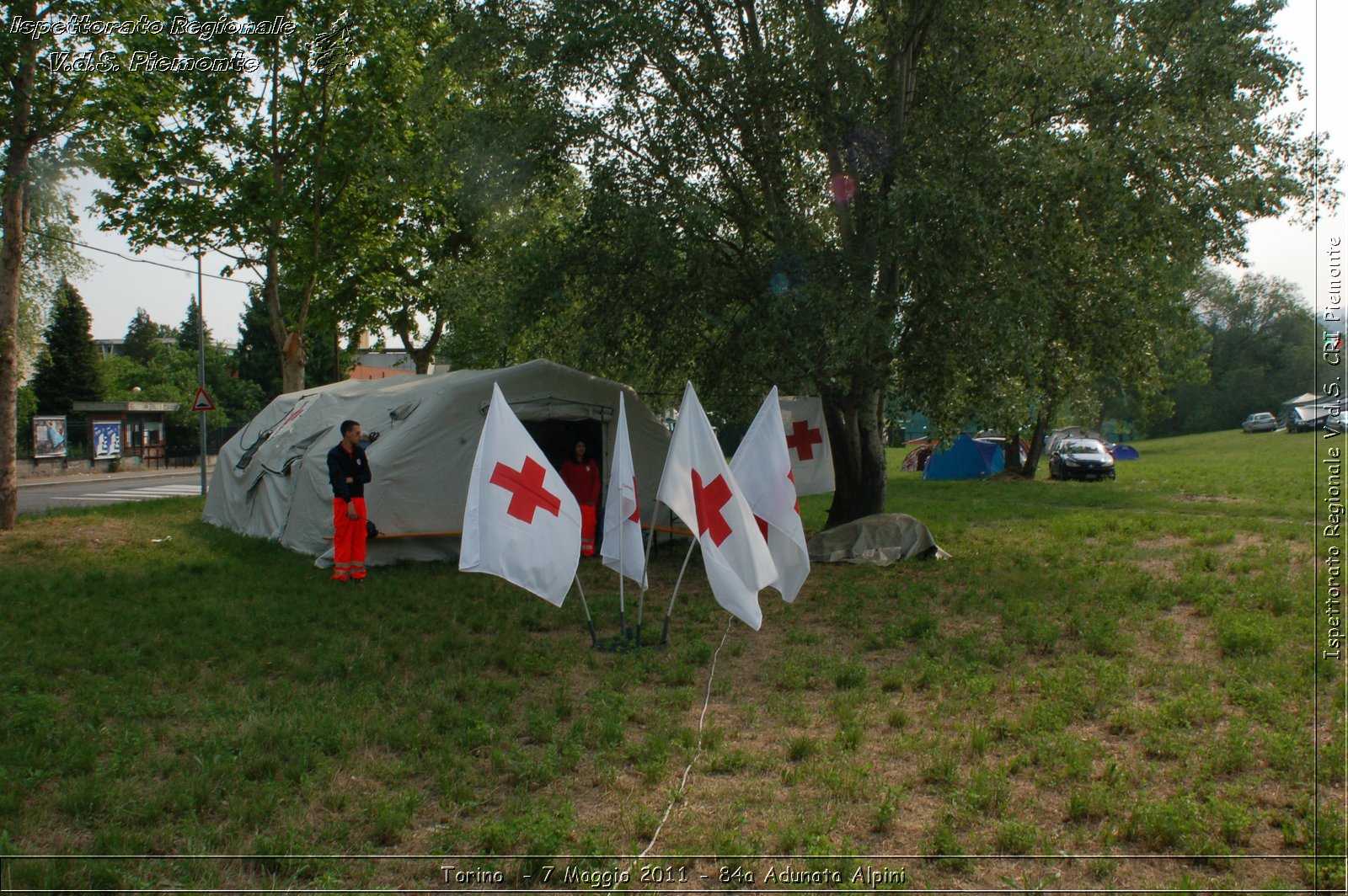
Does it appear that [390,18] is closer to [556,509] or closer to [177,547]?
[177,547]

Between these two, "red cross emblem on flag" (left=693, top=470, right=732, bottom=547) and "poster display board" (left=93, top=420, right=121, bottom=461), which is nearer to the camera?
"red cross emblem on flag" (left=693, top=470, right=732, bottom=547)

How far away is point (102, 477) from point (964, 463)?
30444 millimetres

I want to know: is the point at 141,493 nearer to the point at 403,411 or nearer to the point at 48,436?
the point at 48,436

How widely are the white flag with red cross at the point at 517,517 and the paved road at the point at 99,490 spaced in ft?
51.6

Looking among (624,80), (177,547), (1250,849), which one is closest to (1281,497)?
(624,80)

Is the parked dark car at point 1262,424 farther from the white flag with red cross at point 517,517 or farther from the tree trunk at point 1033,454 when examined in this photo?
the white flag with red cross at point 517,517

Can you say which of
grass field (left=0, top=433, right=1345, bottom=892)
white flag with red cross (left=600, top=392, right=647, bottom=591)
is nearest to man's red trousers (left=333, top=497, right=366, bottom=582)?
grass field (left=0, top=433, right=1345, bottom=892)

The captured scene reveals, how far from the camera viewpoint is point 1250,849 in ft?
13.1

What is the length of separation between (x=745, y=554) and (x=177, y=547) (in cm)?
942

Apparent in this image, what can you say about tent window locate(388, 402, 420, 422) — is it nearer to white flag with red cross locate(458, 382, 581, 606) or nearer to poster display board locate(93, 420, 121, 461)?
white flag with red cross locate(458, 382, 581, 606)

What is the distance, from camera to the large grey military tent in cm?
1166

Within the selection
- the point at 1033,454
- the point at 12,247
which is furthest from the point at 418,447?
the point at 1033,454

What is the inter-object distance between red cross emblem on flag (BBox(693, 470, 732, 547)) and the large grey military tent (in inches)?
203

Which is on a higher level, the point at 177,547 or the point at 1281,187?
the point at 1281,187
